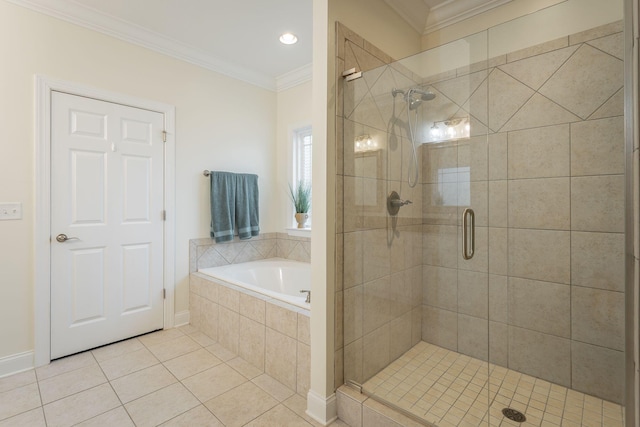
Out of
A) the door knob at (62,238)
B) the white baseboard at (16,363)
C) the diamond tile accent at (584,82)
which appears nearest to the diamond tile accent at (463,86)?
the diamond tile accent at (584,82)

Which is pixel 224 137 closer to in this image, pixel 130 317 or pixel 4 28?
pixel 4 28

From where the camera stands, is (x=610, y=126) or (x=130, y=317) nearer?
(x=610, y=126)

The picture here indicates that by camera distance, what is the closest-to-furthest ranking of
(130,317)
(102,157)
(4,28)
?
(4,28)
(102,157)
(130,317)

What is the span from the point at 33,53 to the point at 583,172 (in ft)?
11.7

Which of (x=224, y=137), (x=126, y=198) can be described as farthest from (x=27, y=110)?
(x=224, y=137)

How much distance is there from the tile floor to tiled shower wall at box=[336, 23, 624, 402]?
56cm

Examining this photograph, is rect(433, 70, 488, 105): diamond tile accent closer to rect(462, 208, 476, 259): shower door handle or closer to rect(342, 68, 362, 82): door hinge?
rect(342, 68, 362, 82): door hinge

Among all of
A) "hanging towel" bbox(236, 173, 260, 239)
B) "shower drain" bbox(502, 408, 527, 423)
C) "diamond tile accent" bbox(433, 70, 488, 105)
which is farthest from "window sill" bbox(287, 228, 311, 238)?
"shower drain" bbox(502, 408, 527, 423)

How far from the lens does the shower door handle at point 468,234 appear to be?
5.91 feet

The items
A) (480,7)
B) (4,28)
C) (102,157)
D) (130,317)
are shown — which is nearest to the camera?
(4,28)

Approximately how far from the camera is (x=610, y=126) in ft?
5.22

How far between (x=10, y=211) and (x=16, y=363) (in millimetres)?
1039

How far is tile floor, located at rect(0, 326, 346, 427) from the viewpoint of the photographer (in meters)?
1.67

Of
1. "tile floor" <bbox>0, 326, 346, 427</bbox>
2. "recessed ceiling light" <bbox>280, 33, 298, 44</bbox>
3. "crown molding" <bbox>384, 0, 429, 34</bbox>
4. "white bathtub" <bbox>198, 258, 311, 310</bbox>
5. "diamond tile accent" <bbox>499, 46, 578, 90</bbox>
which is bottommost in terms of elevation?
"tile floor" <bbox>0, 326, 346, 427</bbox>
